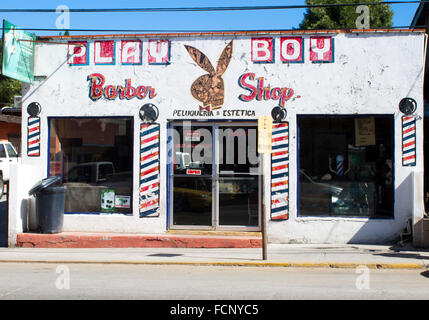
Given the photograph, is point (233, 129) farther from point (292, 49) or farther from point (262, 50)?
point (292, 49)

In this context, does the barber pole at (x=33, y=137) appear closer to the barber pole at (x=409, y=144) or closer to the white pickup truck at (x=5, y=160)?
the white pickup truck at (x=5, y=160)

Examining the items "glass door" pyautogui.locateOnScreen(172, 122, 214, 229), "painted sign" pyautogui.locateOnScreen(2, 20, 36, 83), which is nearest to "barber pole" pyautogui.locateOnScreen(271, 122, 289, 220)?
"glass door" pyautogui.locateOnScreen(172, 122, 214, 229)

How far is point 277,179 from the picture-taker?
1118 cm

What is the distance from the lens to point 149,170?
11492mm

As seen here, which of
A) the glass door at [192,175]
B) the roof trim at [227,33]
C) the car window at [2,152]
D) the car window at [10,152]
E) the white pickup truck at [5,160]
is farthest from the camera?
the car window at [10,152]

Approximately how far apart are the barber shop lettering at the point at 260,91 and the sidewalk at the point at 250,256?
3532 millimetres

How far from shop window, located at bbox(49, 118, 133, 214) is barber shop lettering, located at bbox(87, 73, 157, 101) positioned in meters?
0.59

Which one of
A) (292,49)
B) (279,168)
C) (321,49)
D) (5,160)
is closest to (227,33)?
(292,49)

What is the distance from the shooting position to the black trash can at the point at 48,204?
1102 centimetres

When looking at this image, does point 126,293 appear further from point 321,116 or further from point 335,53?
point 335,53

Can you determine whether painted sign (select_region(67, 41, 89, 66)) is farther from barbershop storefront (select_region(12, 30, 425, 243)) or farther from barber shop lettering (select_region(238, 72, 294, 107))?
barber shop lettering (select_region(238, 72, 294, 107))

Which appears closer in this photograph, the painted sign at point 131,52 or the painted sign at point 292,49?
the painted sign at point 292,49

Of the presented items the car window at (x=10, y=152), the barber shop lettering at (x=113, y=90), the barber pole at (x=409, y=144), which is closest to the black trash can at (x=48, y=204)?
the barber shop lettering at (x=113, y=90)

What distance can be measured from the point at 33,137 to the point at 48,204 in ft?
6.30
